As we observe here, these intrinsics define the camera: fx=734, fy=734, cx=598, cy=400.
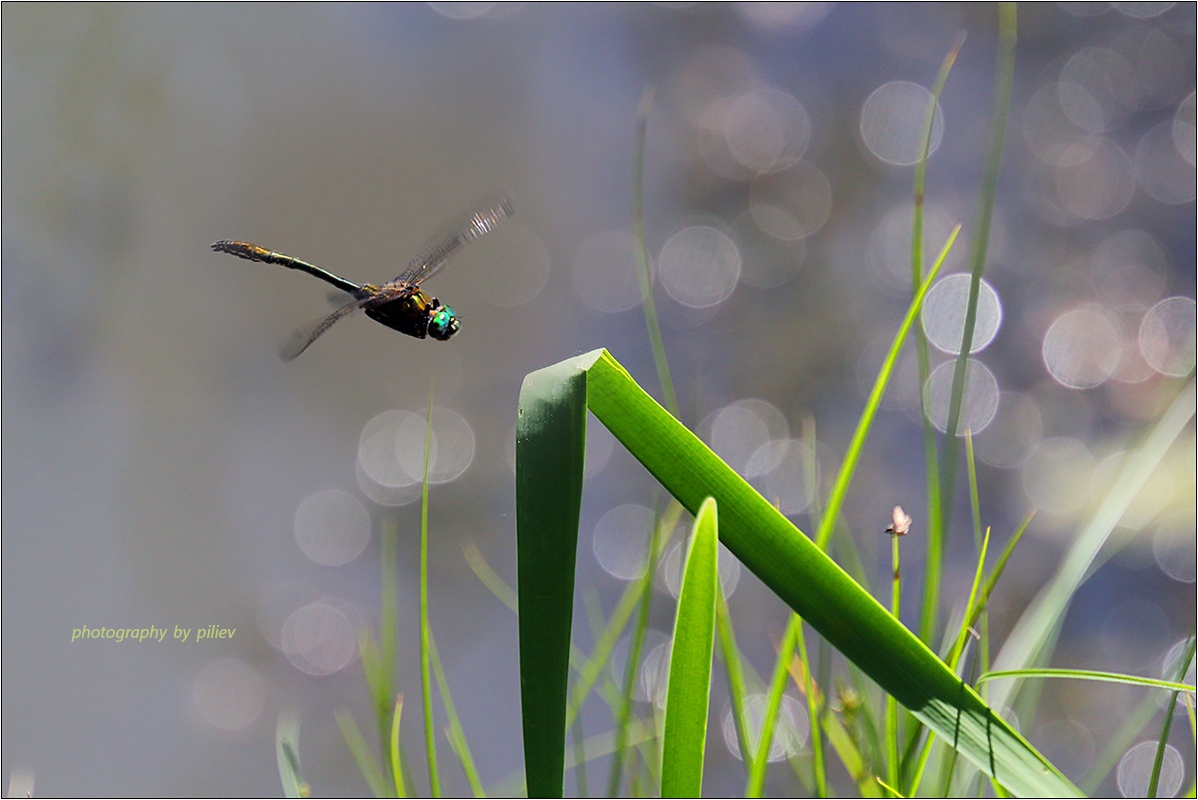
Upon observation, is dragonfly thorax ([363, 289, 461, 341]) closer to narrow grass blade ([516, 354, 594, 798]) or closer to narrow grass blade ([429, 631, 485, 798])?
narrow grass blade ([429, 631, 485, 798])

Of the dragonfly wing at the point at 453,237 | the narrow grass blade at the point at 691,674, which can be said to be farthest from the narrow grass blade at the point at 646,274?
the narrow grass blade at the point at 691,674

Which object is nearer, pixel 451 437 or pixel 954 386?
pixel 954 386

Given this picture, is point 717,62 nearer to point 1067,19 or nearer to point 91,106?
point 1067,19

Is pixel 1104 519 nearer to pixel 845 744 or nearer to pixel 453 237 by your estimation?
pixel 845 744

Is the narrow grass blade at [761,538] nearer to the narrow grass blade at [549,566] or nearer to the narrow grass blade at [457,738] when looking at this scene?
the narrow grass blade at [549,566]

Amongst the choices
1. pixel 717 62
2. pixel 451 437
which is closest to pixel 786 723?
pixel 451 437

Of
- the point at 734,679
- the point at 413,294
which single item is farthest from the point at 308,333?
the point at 734,679
